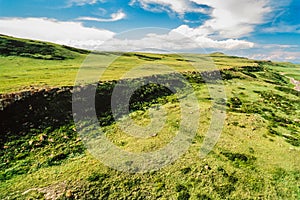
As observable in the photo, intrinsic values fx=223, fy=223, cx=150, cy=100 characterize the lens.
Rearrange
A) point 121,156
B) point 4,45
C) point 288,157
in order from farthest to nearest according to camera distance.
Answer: point 4,45 < point 288,157 < point 121,156

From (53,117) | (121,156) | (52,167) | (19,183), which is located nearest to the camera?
(19,183)

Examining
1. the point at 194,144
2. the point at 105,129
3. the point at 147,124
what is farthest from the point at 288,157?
the point at 105,129

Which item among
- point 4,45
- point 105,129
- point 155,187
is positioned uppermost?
point 4,45

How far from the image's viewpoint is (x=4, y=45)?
191ft

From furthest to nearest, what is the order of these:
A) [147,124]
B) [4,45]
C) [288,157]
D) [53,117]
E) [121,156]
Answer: [4,45] → [147,124] → [53,117] → [288,157] → [121,156]

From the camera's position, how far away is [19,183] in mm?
12781

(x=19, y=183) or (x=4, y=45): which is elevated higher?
(x=4, y=45)

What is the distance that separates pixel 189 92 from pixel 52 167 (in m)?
21.6

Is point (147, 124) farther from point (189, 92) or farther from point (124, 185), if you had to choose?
point (189, 92)

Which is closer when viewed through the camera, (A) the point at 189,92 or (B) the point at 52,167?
(B) the point at 52,167

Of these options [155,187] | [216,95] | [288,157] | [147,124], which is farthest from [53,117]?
[216,95]

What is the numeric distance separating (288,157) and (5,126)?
21.1 metres

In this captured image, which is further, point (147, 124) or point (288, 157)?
point (147, 124)

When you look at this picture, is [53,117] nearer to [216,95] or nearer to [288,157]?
[288,157]
